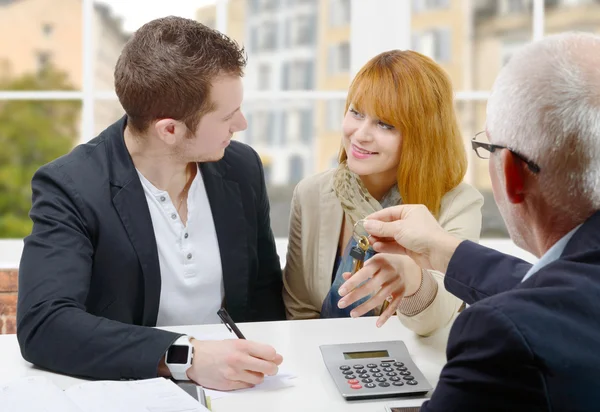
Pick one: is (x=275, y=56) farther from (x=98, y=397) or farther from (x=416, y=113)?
(x=98, y=397)

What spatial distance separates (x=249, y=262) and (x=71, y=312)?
0.62 metres

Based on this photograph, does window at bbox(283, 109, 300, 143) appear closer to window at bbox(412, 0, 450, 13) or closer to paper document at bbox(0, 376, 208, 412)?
window at bbox(412, 0, 450, 13)

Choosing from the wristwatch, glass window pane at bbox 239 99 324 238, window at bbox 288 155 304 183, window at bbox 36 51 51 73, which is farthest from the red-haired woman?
window at bbox 288 155 304 183

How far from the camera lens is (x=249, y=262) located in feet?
6.85

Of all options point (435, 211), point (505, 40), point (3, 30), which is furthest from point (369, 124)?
point (505, 40)

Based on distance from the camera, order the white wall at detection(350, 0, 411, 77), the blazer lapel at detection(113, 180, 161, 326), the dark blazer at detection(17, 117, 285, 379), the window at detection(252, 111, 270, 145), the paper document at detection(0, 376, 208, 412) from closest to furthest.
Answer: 1. the paper document at detection(0, 376, 208, 412)
2. the dark blazer at detection(17, 117, 285, 379)
3. the blazer lapel at detection(113, 180, 161, 326)
4. the white wall at detection(350, 0, 411, 77)
5. the window at detection(252, 111, 270, 145)

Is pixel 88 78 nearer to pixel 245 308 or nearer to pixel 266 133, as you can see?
pixel 245 308

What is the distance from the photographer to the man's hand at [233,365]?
142 centimetres

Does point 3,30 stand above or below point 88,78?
above

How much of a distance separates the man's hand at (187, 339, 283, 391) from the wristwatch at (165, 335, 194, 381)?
1 cm

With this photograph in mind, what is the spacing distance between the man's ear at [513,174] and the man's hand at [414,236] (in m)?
0.50

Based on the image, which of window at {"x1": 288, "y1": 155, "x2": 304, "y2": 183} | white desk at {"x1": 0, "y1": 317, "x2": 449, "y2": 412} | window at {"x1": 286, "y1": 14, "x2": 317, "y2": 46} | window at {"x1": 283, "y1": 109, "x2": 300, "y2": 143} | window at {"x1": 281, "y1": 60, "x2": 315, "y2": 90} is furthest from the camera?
window at {"x1": 288, "y1": 155, "x2": 304, "y2": 183}

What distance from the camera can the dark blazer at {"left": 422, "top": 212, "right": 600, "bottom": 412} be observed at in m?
0.89

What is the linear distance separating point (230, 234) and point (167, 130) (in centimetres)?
33
